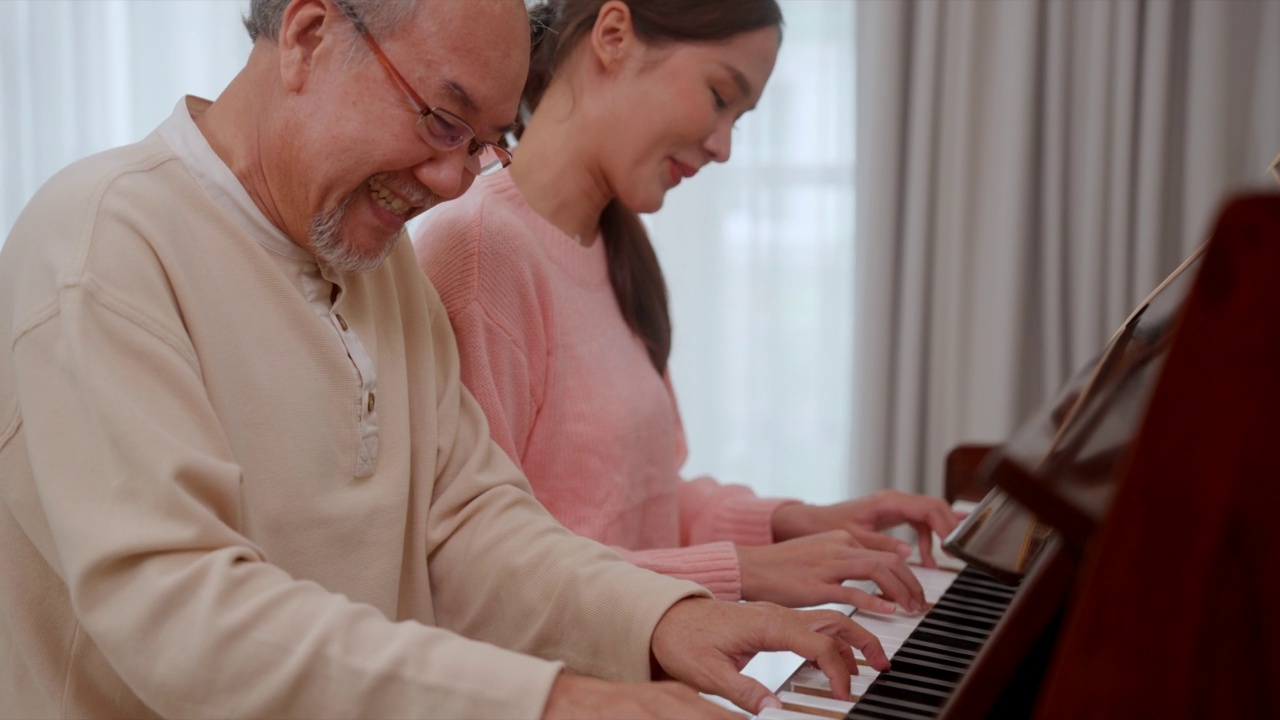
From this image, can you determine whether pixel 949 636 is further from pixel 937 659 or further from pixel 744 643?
pixel 744 643

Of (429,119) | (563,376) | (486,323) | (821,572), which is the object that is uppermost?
(429,119)

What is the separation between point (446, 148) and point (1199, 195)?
2.26m

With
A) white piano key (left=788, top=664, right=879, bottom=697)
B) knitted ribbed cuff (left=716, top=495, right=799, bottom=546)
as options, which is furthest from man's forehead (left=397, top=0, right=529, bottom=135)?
knitted ribbed cuff (left=716, top=495, right=799, bottom=546)

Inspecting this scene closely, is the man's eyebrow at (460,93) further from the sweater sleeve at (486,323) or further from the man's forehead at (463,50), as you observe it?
the sweater sleeve at (486,323)

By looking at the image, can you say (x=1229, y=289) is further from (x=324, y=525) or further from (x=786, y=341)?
(x=786, y=341)

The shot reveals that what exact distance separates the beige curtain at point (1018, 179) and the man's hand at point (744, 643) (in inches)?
78.5

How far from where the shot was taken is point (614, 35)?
162cm

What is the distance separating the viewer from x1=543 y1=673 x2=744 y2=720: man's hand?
86 centimetres

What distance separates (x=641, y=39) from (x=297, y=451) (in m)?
0.79

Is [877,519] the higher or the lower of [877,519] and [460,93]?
the lower

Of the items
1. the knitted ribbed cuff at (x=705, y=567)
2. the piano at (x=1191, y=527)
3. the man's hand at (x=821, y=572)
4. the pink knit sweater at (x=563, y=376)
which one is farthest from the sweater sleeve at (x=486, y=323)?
the piano at (x=1191, y=527)

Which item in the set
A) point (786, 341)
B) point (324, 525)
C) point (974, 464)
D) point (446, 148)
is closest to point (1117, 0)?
point (786, 341)

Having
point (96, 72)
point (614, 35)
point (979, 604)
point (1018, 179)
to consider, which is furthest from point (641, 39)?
point (96, 72)

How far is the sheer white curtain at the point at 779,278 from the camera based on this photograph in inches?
124
